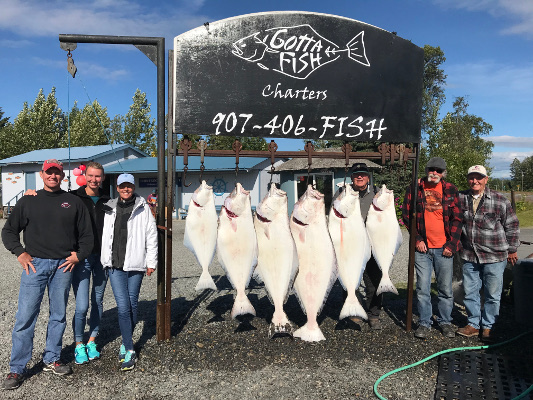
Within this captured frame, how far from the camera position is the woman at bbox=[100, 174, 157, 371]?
388 cm

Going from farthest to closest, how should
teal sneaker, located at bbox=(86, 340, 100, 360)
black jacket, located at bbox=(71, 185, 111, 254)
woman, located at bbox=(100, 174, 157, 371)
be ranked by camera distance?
teal sneaker, located at bbox=(86, 340, 100, 360) → black jacket, located at bbox=(71, 185, 111, 254) → woman, located at bbox=(100, 174, 157, 371)

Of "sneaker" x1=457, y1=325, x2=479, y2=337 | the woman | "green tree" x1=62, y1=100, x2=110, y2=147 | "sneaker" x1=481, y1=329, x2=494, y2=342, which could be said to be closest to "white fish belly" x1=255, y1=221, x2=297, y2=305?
the woman

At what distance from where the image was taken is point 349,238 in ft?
13.3

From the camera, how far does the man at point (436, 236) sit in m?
4.60

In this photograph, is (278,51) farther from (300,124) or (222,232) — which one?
(222,232)

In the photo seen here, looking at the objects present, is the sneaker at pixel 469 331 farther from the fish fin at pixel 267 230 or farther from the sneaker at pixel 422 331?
the fish fin at pixel 267 230

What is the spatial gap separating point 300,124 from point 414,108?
53.8 inches

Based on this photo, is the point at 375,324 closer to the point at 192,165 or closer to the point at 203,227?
the point at 203,227

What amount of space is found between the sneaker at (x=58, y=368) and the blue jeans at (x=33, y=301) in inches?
8.5

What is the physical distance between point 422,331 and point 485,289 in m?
0.85

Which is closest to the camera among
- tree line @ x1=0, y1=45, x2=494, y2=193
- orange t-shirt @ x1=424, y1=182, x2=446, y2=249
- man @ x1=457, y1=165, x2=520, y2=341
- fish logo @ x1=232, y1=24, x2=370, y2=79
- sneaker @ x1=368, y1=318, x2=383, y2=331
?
fish logo @ x1=232, y1=24, x2=370, y2=79

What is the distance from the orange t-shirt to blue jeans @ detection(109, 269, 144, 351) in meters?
3.16

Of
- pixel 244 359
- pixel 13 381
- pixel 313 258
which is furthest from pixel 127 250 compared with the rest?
pixel 313 258

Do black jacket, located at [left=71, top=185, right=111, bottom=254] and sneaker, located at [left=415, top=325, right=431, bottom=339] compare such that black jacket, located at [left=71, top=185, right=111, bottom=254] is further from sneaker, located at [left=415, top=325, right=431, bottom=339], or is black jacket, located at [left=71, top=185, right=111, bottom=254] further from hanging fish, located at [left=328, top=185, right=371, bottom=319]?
sneaker, located at [left=415, top=325, right=431, bottom=339]
